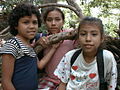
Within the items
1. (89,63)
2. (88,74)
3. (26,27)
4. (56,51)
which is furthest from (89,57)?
(26,27)

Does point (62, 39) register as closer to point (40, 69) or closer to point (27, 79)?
point (40, 69)

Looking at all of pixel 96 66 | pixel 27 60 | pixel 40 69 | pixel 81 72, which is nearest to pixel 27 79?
pixel 27 60

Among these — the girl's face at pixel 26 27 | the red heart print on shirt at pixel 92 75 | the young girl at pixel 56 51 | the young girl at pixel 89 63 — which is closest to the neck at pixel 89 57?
the young girl at pixel 89 63

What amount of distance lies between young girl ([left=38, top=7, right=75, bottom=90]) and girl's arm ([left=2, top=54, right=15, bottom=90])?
420 mm

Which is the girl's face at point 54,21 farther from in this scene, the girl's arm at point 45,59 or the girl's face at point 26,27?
the girl's face at point 26,27

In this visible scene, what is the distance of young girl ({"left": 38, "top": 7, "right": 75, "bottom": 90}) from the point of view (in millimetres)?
2297

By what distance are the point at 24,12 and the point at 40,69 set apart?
660 mm

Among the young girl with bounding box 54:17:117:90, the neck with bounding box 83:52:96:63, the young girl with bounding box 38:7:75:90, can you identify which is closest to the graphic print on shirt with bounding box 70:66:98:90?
the young girl with bounding box 54:17:117:90

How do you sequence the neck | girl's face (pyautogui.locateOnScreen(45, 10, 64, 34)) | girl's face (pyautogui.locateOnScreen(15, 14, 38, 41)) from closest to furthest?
1. the neck
2. girl's face (pyautogui.locateOnScreen(15, 14, 38, 41))
3. girl's face (pyautogui.locateOnScreen(45, 10, 64, 34))

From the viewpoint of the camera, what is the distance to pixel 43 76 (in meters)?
2.43

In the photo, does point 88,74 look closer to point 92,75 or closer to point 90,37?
point 92,75

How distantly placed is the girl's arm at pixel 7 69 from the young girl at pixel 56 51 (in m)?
0.42

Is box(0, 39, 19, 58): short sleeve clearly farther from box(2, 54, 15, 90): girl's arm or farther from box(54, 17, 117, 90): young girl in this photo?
box(54, 17, 117, 90): young girl

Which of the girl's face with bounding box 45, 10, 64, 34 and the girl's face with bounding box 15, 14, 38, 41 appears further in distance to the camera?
the girl's face with bounding box 45, 10, 64, 34
